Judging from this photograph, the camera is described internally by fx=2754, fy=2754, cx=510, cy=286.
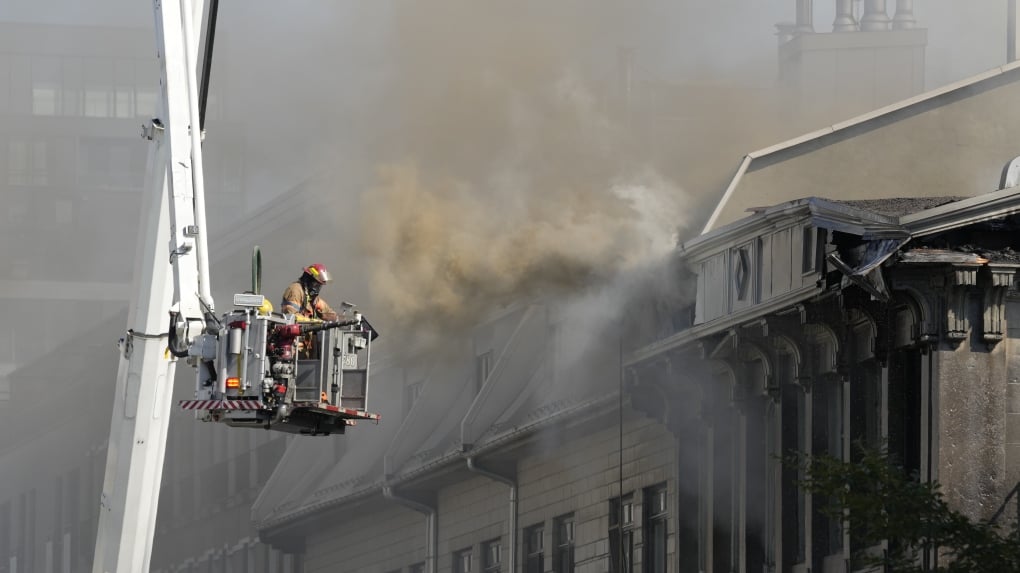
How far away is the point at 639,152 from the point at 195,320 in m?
16.7

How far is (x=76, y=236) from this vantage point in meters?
96.1

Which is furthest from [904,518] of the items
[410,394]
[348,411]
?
[410,394]

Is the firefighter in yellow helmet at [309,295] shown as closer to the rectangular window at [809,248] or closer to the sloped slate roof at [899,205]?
the sloped slate roof at [899,205]

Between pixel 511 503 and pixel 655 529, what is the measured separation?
534 centimetres

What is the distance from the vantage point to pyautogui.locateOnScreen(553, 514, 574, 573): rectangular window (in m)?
40.9

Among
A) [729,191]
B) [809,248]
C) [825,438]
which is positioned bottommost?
[825,438]

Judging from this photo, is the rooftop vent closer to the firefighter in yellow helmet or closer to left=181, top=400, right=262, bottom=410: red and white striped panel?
the firefighter in yellow helmet

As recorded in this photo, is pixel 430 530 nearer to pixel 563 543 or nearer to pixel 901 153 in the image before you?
pixel 563 543

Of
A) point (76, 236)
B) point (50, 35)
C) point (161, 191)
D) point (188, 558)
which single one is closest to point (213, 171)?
point (76, 236)

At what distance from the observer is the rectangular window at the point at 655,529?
37.3m

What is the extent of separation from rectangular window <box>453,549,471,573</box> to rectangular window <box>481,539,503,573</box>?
0.71 metres

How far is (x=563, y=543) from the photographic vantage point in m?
41.1

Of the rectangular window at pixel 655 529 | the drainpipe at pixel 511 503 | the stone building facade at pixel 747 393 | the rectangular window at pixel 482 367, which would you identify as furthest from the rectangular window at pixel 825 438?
the rectangular window at pixel 482 367

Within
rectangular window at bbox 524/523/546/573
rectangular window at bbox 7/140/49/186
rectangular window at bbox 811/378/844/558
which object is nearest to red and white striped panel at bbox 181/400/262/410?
rectangular window at bbox 811/378/844/558
